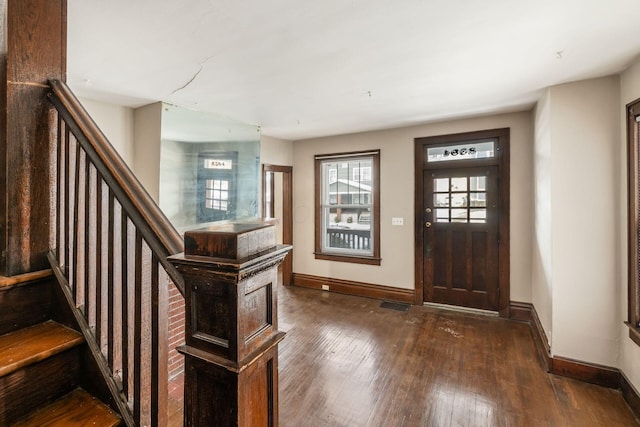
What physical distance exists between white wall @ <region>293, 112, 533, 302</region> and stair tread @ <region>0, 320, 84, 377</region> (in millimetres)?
3825

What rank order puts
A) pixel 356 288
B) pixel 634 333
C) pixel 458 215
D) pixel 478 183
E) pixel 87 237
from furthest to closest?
pixel 356 288
pixel 458 215
pixel 478 183
pixel 634 333
pixel 87 237

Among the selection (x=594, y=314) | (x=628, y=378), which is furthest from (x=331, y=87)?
(x=628, y=378)

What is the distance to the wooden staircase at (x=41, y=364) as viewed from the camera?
0.90 meters

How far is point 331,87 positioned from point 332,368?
2.52 m

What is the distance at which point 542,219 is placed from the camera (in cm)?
290

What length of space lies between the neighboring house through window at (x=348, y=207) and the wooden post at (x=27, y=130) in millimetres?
3763

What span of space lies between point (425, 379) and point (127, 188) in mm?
2594

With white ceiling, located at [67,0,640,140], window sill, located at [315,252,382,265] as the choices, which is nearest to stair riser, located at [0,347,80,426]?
white ceiling, located at [67,0,640,140]

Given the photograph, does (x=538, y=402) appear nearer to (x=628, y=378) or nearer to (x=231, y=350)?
(x=628, y=378)

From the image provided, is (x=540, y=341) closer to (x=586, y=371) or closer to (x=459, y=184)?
(x=586, y=371)

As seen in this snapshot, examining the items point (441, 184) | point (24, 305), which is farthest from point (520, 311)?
point (24, 305)

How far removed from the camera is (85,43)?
6.23 feet

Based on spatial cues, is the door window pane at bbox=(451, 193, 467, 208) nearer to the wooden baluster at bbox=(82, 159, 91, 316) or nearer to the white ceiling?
the white ceiling

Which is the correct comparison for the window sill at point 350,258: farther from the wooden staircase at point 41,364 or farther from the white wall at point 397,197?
the wooden staircase at point 41,364
